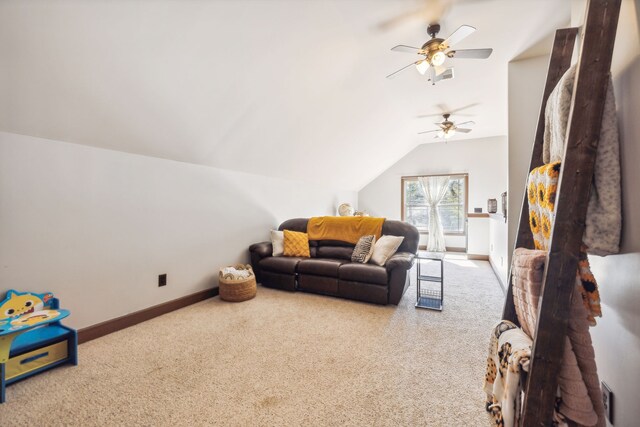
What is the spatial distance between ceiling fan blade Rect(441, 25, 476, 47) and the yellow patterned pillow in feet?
9.17

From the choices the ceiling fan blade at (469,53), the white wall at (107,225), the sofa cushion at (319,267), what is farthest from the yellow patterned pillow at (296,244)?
the ceiling fan blade at (469,53)

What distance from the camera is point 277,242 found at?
385 centimetres

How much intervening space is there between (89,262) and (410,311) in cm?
305

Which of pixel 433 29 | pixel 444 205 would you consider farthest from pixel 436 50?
pixel 444 205

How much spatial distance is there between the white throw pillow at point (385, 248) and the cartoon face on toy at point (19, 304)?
3.03 metres

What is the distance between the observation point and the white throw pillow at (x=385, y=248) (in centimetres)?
318

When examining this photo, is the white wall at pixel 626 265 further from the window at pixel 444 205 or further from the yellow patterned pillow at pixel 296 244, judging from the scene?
the window at pixel 444 205

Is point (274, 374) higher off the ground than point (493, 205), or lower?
lower

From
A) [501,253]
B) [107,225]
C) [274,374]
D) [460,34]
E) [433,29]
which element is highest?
[433,29]

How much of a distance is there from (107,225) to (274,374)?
1941mm

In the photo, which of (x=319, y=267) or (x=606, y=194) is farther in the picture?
(x=319, y=267)

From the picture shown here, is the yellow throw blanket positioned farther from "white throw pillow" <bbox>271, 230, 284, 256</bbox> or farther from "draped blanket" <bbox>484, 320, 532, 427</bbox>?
"draped blanket" <bbox>484, 320, 532, 427</bbox>

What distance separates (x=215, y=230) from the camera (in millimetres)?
3320

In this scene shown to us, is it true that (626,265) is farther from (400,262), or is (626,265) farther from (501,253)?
(501,253)
